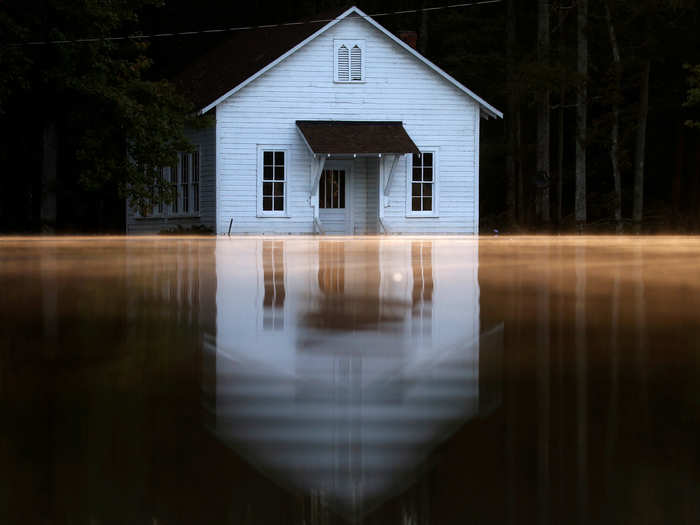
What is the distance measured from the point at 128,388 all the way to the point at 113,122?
32.3 metres

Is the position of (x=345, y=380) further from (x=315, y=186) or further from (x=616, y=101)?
(x=616, y=101)

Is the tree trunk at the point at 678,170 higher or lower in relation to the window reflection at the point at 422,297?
higher

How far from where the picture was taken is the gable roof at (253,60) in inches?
1527

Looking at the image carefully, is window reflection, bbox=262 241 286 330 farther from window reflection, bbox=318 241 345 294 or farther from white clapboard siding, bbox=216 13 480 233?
white clapboard siding, bbox=216 13 480 233

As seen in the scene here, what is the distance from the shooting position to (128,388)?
18.5 feet

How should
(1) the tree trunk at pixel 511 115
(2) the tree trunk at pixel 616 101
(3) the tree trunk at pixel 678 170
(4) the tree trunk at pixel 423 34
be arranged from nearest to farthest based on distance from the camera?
(2) the tree trunk at pixel 616 101 < (1) the tree trunk at pixel 511 115 < (3) the tree trunk at pixel 678 170 < (4) the tree trunk at pixel 423 34

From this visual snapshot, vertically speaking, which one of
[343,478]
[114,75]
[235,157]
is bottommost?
[343,478]

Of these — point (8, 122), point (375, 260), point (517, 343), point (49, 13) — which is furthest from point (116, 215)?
point (517, 343)

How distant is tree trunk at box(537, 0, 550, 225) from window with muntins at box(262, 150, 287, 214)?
10.1m

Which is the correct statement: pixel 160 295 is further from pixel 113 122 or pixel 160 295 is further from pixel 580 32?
pixel 580 32

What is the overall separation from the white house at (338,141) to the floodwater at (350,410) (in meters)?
28.4

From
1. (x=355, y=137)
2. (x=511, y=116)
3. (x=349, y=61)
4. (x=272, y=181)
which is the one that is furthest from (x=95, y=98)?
(x=511, y=116)

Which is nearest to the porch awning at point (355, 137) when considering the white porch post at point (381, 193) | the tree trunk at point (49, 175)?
the white porch post at point (381, 193)

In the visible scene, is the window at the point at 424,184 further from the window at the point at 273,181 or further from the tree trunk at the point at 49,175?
the tree trunk at the point at 49,175
